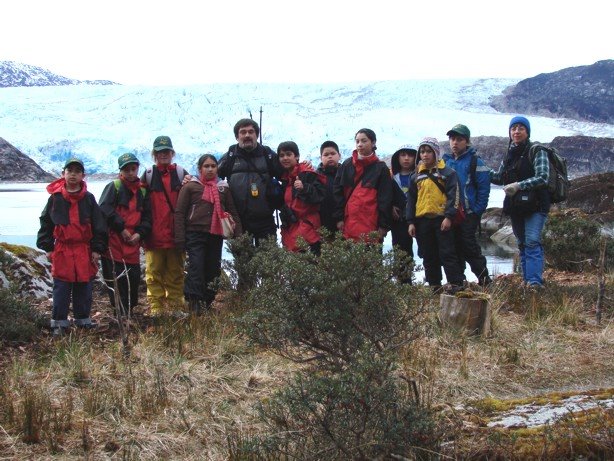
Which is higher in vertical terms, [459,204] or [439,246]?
[459,204]

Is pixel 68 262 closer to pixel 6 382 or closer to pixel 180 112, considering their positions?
pixel 6 382

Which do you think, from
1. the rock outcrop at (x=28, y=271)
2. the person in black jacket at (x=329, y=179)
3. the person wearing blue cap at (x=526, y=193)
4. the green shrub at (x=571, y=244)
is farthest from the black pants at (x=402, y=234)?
the green shrub at (x=571, y=244)

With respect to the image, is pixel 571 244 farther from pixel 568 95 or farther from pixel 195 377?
pixel 568 95

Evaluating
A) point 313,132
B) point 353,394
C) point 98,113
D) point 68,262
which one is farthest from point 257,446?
point 98,113

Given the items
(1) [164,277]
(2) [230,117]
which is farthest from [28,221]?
(1) [164,277]

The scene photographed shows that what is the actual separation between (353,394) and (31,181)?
3067 cm

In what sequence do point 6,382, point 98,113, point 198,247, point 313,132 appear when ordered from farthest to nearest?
point 98,113 < point 313,132 < point 198,247 < point 6,382

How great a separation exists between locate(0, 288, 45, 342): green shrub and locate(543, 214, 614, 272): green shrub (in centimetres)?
765

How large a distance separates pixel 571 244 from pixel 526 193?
4611mm

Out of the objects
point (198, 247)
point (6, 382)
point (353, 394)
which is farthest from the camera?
point (198, 247)

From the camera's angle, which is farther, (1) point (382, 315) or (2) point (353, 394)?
(1) point (382, 315)

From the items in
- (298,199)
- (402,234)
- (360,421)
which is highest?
(298,199)

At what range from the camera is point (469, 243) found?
21.2 feet

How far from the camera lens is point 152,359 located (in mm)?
4223
